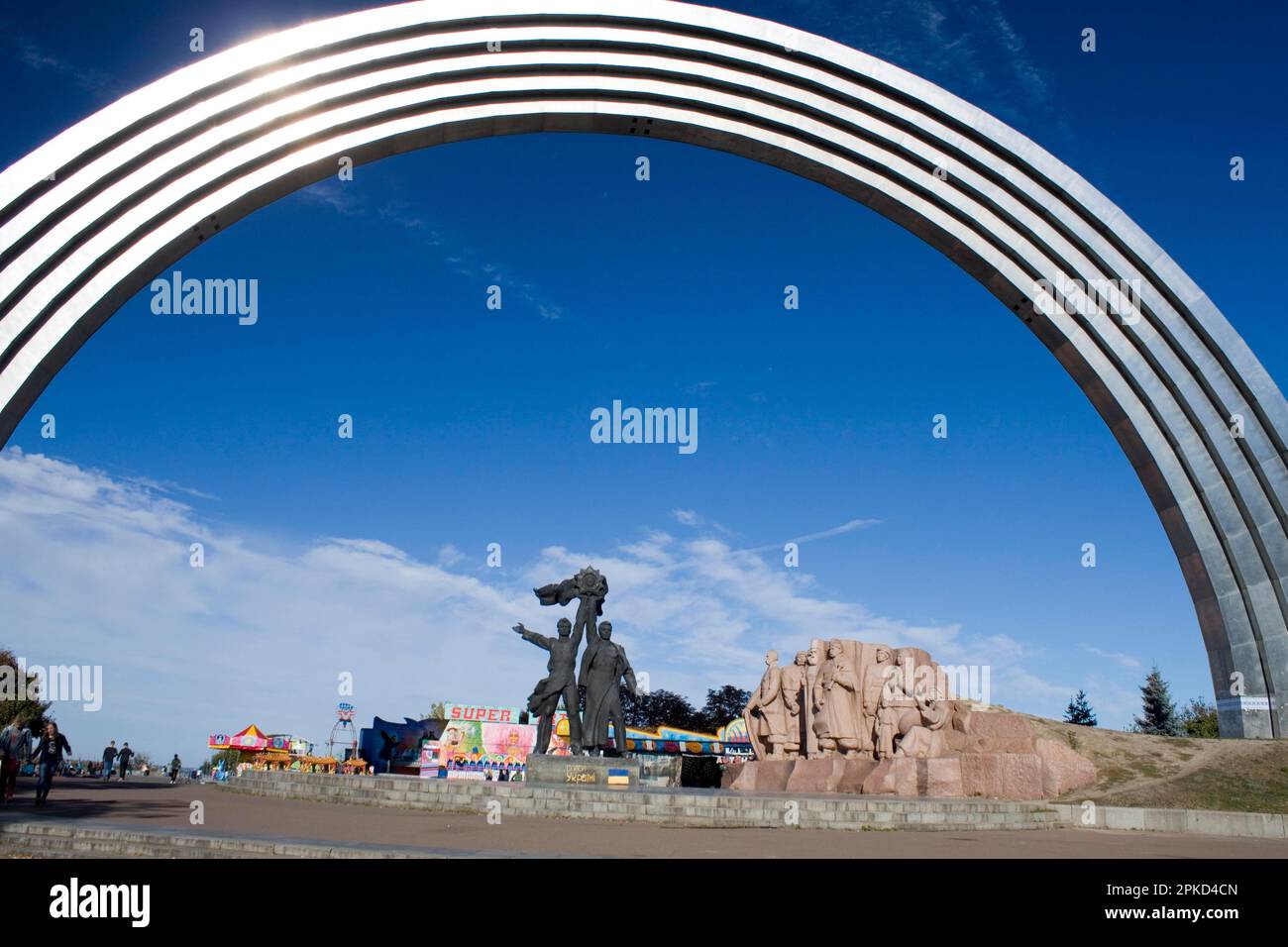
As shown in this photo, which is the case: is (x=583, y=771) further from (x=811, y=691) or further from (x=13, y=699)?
(x=13, y=699)

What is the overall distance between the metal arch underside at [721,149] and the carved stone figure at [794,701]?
846 centimetres

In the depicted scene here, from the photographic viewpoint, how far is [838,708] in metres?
18.7

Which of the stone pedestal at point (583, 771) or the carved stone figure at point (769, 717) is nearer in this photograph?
the stone pedestal at point (583, 771)

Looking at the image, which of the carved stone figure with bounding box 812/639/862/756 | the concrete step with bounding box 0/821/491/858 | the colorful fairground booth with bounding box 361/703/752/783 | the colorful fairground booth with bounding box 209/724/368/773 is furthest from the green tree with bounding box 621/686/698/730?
the concrete step with bounding box 0/821/491/858

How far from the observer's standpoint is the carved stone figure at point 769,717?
20.9 m

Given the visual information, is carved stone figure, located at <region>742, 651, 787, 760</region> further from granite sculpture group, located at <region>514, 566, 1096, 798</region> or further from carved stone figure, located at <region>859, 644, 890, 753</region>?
carved stone figure, located at <region>859, 644, 890, 753</region>

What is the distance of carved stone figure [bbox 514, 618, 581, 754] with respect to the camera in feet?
55.7

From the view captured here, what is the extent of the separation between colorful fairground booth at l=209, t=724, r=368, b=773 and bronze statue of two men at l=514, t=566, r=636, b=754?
1536 centimetres

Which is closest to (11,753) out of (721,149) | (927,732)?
(927,732)

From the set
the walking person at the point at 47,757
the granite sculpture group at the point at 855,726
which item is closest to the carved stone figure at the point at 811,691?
the granite sculpture group at the point at 855,726

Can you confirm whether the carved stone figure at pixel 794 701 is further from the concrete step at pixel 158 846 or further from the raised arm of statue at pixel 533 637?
the concrete step at pixel 158 846

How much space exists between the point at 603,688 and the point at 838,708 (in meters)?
5.06
